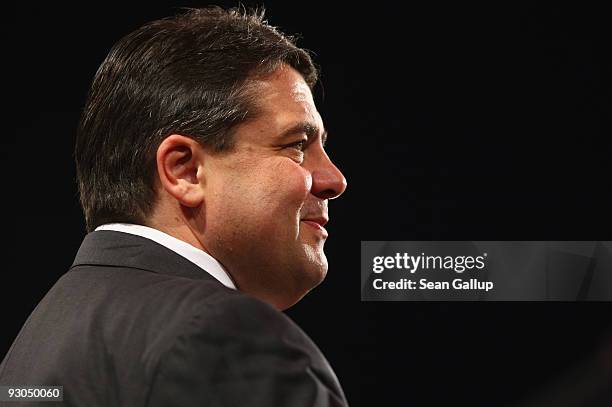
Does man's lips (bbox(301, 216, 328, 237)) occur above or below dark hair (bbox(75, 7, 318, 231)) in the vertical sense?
below

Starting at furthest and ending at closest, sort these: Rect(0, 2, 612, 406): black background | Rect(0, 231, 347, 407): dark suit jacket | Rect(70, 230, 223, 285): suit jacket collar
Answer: Rect(0, 2, 612, 406): black background
Rect(70, 230, 223, 285): suit jacket collar
Rect(0, 231, 347, 407): dark suit jacket

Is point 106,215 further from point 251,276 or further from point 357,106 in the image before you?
point 357,106

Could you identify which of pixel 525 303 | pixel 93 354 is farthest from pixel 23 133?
pixel 93 354

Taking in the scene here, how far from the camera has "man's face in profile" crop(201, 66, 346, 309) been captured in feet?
2.53

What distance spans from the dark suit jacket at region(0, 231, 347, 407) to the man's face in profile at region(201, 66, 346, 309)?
113 millimetres

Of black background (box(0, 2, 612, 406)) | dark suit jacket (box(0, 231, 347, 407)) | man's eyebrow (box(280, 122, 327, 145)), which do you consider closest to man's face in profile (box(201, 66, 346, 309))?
man's eyebrow (box(280, 122, 327, 145))

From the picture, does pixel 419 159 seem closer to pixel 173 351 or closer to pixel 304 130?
pixel 304 130

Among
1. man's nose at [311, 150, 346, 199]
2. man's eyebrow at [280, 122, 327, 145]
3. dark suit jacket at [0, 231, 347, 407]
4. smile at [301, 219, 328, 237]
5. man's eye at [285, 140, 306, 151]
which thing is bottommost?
dark suit jacket at [0, 231, 347, 407]

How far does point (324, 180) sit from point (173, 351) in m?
0.31

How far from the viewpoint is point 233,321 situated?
0.58 metres

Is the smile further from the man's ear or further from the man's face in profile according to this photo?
the man's ear

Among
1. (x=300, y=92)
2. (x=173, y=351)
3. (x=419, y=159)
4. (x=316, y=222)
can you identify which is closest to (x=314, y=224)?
(x=316, y=222)

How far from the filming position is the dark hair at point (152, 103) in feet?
2.56

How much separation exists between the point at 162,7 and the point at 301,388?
174 centimetres
